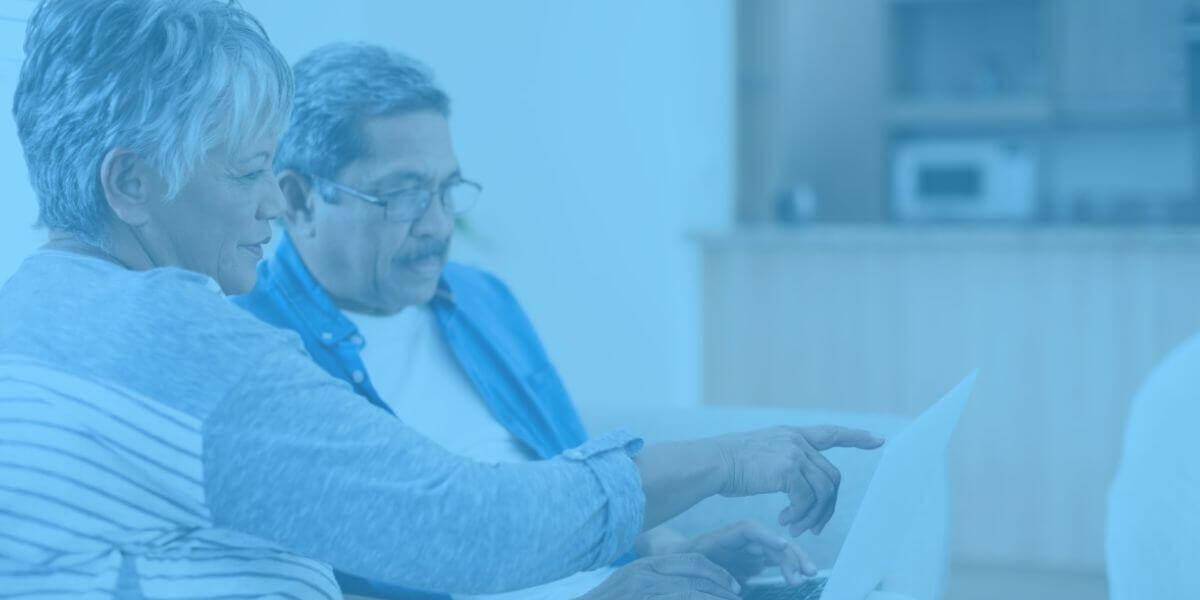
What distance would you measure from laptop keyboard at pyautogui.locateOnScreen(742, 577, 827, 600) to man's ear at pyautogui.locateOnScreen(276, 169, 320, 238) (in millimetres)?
675

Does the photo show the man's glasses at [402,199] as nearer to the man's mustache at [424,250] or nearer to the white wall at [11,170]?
the man's mustache at [424,250]

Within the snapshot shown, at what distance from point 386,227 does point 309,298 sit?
0.13 metres

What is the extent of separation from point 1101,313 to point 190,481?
288cm

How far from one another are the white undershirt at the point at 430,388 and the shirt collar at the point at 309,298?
6cm

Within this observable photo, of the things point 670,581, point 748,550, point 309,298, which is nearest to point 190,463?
point 670,581

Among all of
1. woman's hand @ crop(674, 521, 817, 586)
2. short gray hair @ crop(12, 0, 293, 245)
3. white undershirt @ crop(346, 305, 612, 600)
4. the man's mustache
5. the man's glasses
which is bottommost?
woman's hand @ crop(674, 521, 817, 586)

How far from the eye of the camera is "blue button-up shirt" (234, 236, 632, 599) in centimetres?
140

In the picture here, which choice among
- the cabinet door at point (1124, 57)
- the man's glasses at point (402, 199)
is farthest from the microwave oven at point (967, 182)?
the man's glasses at point (402, 199)

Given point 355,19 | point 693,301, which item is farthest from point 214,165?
point 693,301

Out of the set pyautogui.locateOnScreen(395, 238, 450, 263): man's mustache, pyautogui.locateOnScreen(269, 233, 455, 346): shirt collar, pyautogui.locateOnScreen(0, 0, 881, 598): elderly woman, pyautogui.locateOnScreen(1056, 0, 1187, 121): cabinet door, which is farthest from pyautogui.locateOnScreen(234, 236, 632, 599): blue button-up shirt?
pyautogui.locateOnScreen(1056, 0, 1187, 121): cabinet door

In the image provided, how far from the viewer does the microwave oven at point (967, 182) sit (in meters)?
4.74

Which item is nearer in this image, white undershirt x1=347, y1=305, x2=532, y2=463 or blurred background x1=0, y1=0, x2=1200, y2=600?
white undershirt x1=347, y1=305, x2=532, y2=463

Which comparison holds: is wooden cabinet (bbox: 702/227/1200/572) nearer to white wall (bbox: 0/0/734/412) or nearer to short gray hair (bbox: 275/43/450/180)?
white wall (bbox: 0/0/734/412)

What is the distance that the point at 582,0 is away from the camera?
299 centimetres
